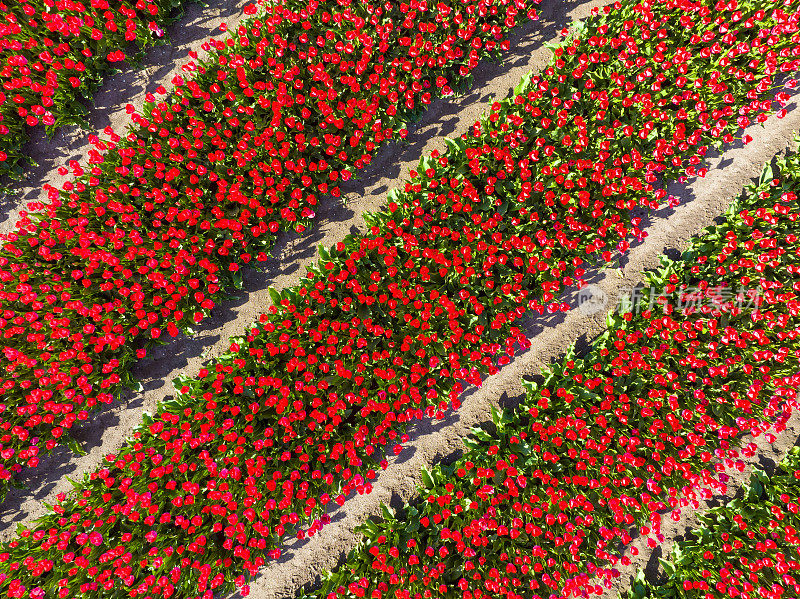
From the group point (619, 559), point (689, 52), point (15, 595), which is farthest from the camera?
point (619, 559)

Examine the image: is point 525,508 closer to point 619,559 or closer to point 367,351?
point 619,559

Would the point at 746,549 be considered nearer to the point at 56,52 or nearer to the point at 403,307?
the point at 403,307

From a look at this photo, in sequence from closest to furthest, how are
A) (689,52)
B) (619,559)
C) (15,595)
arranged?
(15,595) < (689,52) < (619,559)

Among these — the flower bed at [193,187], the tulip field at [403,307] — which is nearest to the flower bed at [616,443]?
the tulip field at [403,307]

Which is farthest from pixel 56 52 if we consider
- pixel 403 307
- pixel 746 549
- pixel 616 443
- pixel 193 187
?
pixel 746 549

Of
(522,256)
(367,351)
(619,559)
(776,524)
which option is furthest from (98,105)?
(776,524)

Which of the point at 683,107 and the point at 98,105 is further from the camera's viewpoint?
the point at 98,105

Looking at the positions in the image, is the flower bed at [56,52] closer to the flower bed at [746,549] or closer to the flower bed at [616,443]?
the flower bed at [616,443]
